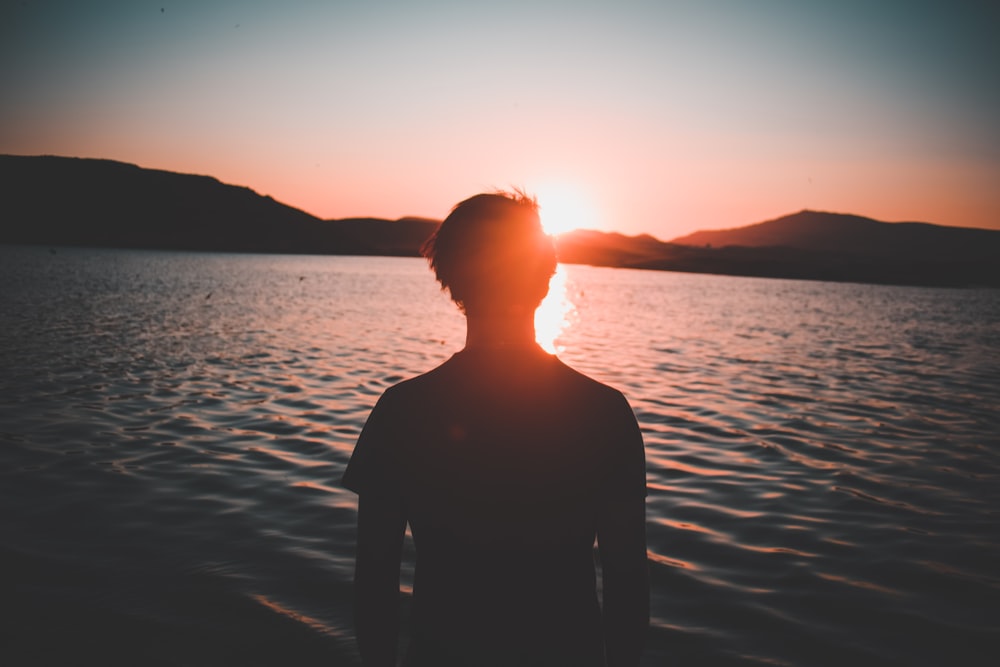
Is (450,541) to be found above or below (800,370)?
above

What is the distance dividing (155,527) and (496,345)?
21.2 feet

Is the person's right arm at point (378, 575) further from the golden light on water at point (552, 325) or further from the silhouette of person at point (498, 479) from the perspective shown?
the golden light on water at point (552, 325)

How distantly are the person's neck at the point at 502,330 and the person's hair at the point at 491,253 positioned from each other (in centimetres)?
3

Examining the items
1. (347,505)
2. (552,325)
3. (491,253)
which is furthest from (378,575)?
(552,325)

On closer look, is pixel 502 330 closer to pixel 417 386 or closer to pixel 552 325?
pixel 417 386

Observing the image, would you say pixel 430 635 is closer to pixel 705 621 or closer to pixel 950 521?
pixel 705 621

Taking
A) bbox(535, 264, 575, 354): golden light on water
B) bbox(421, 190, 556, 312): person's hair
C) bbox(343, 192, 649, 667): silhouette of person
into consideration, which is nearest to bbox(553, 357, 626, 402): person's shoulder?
bbox(343, 192, 649, 667): silhouette of person

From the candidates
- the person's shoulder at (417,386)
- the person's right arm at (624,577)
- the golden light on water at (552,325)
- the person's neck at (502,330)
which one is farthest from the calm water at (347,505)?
the golden light on water at (552,325)

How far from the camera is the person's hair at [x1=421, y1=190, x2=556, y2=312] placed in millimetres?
1968

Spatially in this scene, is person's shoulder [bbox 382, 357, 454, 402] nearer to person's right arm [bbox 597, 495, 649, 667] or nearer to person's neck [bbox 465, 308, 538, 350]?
person's neck [bbox 465, 308, 538, 350]

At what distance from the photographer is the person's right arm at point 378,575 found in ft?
6.56

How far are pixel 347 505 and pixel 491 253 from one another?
6.51 meters

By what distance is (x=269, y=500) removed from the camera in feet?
25.1

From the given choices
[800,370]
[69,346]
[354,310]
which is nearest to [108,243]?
[354,310]
